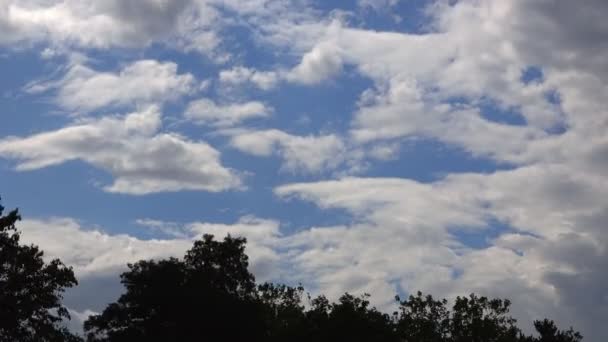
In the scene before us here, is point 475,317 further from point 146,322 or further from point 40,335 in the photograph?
point 40,335

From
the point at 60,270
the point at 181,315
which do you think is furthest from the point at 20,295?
the point at 181,315

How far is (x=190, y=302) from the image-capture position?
69.2 metres

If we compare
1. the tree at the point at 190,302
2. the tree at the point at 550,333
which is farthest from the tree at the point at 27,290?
the tree at the point at 550,333

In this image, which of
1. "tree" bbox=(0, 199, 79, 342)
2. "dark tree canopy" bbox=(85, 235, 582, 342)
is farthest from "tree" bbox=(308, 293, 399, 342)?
"tree" bbox=(0, 199, 79, 342)

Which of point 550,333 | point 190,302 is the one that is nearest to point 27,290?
point 190,302

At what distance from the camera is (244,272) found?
75.2m

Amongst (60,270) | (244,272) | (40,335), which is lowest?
(40,335)

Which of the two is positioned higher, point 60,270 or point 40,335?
point 60,270

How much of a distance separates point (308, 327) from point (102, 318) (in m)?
20.9

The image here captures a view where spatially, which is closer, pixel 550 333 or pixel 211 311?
pixel 211 311

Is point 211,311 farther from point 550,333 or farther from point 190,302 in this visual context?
point 550,333

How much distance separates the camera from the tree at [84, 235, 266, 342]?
69.2 meters

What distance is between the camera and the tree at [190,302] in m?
69.2

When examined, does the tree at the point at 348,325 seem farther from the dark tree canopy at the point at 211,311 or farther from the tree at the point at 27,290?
the tree at the point at 27,290
